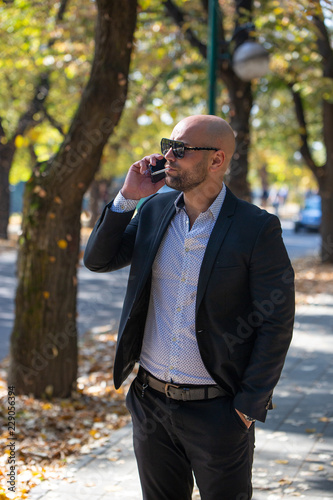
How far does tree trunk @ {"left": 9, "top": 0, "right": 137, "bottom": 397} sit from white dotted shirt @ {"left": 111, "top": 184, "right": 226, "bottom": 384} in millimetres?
3214

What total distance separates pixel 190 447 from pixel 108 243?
3.02 ft

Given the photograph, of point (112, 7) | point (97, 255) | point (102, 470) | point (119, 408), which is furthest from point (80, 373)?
point (97, 255)

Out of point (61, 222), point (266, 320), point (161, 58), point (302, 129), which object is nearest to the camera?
point (266, 320)

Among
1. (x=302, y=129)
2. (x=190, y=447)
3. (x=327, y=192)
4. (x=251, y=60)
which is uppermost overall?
(x=251, y=60)

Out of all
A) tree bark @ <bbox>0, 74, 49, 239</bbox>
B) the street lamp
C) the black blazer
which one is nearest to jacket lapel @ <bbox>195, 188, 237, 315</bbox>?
the black blazer

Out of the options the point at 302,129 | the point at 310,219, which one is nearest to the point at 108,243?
the point at 302,129

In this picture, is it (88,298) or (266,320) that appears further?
(88,298)

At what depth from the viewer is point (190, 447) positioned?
8.84 feet

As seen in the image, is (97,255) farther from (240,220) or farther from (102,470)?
(102,470)

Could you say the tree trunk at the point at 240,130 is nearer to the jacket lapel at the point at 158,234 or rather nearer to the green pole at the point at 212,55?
the green pole at the point at 212,55

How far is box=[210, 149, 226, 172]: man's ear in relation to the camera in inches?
108

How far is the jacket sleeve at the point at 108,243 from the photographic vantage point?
9.24 feet

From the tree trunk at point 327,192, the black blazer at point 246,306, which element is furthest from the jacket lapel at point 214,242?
the tree trunk at point 327,192

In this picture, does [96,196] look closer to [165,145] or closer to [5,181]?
[5,181]
